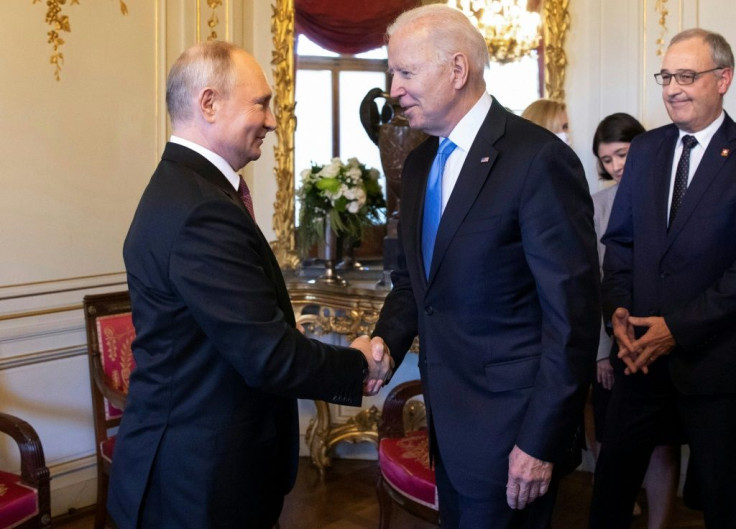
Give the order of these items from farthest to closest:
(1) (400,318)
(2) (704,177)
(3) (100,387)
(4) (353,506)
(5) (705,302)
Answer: (4) (353,506) < (3) (100,387) < (2) (704,177) < (5) (705,302) < (1) (400,318)

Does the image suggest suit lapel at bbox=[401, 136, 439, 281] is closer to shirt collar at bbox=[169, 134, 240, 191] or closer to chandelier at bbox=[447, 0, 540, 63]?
shirt collar at bbox=[169, 134, 240, 191]

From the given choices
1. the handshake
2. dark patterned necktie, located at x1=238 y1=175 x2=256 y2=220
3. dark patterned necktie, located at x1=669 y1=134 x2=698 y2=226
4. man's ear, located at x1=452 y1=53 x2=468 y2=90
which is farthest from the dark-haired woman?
dark patterned necktie, located at x1=238 y1=175 x2=256 y2=220

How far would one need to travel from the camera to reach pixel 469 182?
194 centimetres

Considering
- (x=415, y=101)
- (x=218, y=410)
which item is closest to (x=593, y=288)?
(x=415, y=101)

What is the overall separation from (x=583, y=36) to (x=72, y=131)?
2494 millimetres

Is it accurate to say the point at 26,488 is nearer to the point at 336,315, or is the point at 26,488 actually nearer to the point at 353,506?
the point at 353,506

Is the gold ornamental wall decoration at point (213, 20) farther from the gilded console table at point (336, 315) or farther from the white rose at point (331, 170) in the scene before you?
the gilded console table at point (336, 315)

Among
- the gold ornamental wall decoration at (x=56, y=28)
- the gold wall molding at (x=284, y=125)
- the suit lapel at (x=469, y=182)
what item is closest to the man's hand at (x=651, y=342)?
the suit lapel at (x=469, y=182)

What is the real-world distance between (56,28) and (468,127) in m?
2.25

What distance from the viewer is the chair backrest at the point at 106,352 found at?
350cm

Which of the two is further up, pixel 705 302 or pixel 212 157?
pixel 212 157

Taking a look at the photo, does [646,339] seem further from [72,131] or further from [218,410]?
[72,131]

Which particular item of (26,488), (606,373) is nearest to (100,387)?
(26,488)

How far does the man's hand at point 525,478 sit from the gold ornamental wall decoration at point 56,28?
2612 mm
